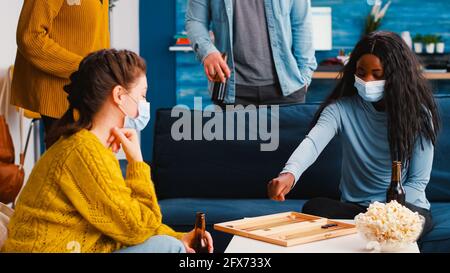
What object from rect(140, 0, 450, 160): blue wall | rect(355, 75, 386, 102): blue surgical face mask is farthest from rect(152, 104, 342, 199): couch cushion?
rect(140, 0, 450, 160): blue wall

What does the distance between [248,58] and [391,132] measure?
2.68ft

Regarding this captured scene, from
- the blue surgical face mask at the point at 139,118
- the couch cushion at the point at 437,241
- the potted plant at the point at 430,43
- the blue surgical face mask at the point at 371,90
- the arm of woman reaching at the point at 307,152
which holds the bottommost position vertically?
the couch cushion at the point at 437,241

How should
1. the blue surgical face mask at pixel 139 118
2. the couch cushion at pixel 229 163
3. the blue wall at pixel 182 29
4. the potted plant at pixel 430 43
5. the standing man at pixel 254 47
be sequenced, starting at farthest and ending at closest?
the blue wall at pixel 182 29 < the potted plant at pixel 430 43 < the couch cushion at pixel 229 163 < the standing man at pixel 254 47 < the blue surgical face mask at pixel 139 118

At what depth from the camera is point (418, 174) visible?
9.27ft

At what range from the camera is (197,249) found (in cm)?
228

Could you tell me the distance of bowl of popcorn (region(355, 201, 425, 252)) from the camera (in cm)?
211

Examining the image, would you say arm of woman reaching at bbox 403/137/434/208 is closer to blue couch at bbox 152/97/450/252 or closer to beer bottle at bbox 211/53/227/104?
blue couch at bbox 152/97/450/252

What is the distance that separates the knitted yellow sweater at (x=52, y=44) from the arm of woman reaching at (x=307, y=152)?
909 mm

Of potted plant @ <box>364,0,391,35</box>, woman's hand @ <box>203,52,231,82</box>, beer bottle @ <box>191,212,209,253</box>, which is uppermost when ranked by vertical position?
potted plant @ <box>364,0,391,35</box>

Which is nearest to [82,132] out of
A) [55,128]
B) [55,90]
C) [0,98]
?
[55,128]

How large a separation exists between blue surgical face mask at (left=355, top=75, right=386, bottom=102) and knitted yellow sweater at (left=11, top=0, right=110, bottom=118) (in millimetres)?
1036

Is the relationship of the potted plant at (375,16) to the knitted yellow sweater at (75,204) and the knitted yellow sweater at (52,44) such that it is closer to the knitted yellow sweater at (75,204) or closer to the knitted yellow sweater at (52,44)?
the knitted yellow sweater at (52,44)

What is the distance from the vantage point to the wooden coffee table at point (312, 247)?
2139mm

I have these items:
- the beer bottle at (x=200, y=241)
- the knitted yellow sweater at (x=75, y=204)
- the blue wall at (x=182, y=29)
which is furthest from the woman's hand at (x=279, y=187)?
the blue wall at (x=182, y=29)
